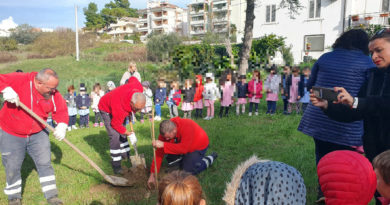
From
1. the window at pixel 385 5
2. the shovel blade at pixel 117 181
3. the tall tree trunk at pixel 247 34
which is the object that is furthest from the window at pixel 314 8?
the shovel blade at pixel 117 181

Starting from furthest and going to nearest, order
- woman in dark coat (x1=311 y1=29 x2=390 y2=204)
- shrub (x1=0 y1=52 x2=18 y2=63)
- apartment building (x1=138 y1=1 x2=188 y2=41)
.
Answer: apartment building (x1=138 y1=1 x2=188 y2=41) < shrub (x1=0 y1=52 x2=18 y2=63) < woman in dark coat (x1=311 y1=29 x2=390 y2=204)

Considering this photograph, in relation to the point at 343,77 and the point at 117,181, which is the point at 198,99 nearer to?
the point at 117,181

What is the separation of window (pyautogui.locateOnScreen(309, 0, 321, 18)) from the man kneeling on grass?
2197 centimetres

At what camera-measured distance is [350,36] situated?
282 cm

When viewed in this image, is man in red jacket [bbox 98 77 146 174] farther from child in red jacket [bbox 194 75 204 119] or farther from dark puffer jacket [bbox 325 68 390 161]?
child in red jacket [bbox 194 75 204 119]

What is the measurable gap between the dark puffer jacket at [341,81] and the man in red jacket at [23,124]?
3266 mm

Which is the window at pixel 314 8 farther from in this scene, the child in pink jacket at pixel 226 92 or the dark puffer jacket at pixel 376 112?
the dark puffer jacket at pixel 376 112

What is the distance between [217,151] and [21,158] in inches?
135

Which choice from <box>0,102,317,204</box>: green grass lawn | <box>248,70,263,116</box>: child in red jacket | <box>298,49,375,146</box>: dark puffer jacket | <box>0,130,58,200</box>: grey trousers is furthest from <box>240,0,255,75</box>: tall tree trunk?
<box>0,130,58,200</box>: grey trousers

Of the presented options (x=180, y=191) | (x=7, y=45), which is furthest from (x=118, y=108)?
(x=7, y=45)

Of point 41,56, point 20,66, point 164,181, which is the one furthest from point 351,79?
point 41,56

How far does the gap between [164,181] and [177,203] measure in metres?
0.18

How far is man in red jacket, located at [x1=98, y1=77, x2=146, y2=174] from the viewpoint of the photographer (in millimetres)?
4117

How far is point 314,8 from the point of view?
2225 centimetres
